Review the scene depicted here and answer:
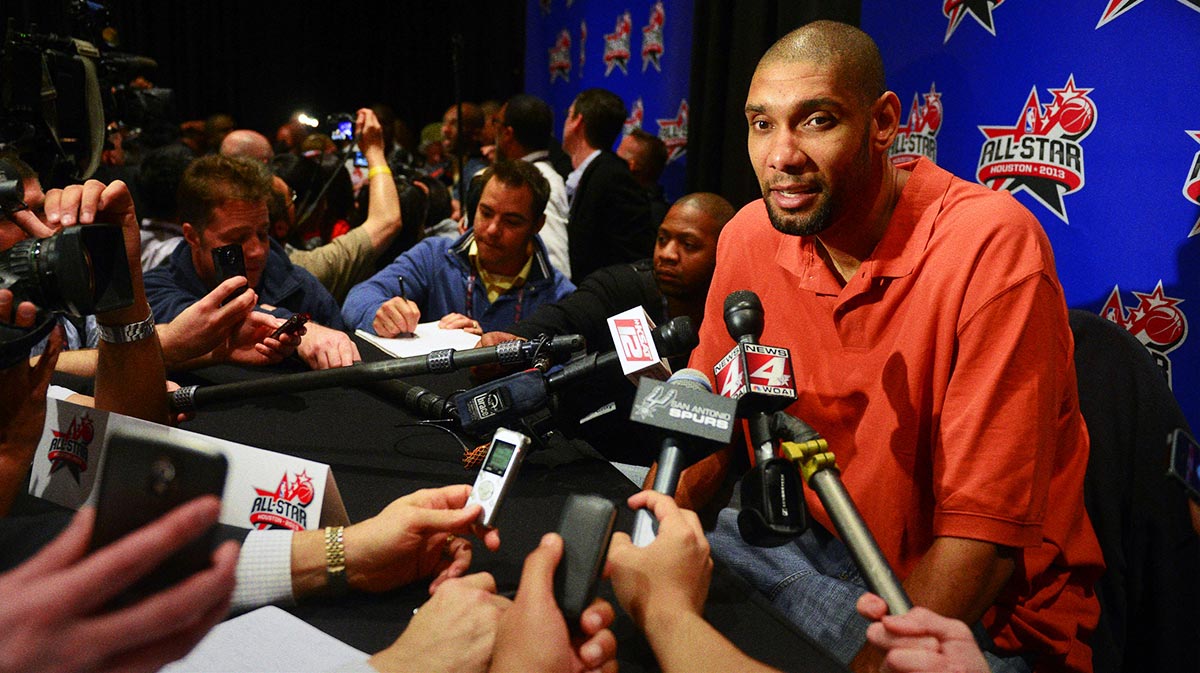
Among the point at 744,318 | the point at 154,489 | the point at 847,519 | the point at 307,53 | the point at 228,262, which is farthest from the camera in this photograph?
the point at 307,53

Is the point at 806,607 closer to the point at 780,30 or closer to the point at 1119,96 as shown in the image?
the point at 1119,96

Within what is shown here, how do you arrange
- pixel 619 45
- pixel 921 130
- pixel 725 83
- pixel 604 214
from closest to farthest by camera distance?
pixel 921 130, pixel 604 214, pixel 725 83, pixel 619 45

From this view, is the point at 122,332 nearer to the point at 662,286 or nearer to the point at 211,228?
the point at 211,228

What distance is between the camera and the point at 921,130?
2775mm

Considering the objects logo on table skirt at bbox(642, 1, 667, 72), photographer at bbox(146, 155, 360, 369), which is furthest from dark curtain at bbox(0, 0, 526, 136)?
photographer at bbox(146, 155, 360, 369)

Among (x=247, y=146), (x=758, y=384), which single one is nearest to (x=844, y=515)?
(x=758, y=384)

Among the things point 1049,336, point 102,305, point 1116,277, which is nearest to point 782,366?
point 1049,336

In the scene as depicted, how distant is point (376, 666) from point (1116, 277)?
2.08 metres

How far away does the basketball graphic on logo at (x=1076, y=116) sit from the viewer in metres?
2.16

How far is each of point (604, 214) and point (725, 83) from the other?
0.95 m

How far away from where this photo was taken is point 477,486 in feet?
2.97

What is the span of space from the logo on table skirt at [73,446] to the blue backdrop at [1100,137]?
7.22ft

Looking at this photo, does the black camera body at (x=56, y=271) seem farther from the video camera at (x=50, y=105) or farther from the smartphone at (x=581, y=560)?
the video camera at (x=50, y=105)

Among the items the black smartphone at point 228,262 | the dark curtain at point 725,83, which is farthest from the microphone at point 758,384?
the dark curtain at point 725,83
